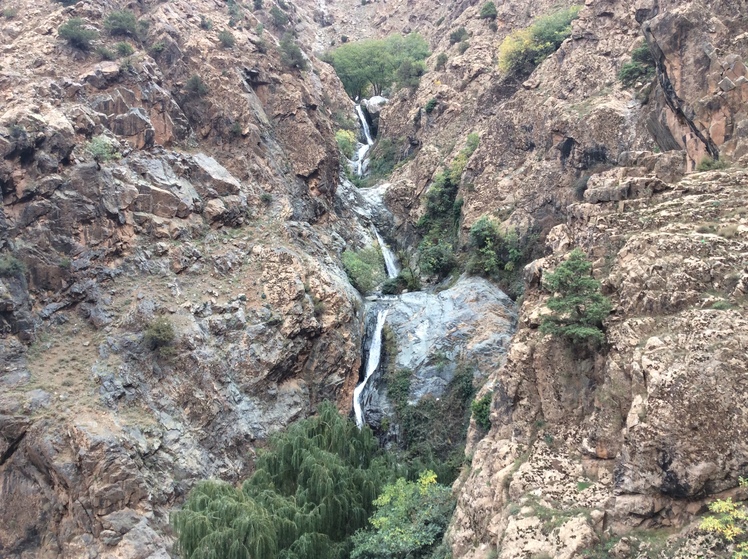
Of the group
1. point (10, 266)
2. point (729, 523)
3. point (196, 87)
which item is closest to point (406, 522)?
point (729, 523)

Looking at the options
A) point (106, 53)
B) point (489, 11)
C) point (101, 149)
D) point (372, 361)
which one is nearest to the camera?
point (101, 149)

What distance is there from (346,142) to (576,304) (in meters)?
44.5

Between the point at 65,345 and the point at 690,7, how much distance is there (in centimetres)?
3345

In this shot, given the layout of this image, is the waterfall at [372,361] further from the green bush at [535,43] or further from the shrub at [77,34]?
the shrub at [77,34]

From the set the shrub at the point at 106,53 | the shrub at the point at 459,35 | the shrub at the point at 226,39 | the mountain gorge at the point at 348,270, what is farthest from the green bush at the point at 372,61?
the shrub at the point at 106,53

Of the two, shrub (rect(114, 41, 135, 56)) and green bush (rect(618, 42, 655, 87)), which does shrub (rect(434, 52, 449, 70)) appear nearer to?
green bush (rect(618, 42, 655, 87))

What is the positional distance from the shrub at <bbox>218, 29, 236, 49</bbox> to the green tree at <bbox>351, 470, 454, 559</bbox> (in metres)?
36.8

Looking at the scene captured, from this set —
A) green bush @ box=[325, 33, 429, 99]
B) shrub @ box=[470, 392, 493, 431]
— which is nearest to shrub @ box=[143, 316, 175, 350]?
shrub @ box=[470, 392, 493, 431]

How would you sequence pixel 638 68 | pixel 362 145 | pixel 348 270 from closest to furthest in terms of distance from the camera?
pixel 638 68
pixel 348 270
pixel 362 145

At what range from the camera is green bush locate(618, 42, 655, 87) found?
116 feet

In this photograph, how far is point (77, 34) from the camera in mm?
37906

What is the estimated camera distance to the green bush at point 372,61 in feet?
227

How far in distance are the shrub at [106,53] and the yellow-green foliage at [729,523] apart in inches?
1629

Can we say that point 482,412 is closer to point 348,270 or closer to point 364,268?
point 364,268
